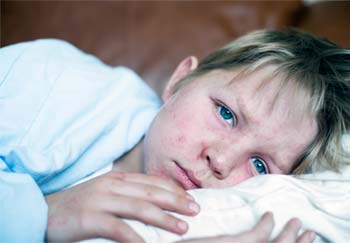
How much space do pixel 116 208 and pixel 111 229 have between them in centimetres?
3

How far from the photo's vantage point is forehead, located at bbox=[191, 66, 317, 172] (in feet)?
2.53

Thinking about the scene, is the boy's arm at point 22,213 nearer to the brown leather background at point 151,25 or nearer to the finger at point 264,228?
the finger at point 264,228

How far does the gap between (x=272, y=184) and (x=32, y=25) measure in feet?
3.45

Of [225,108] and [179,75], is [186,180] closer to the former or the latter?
[225,108]

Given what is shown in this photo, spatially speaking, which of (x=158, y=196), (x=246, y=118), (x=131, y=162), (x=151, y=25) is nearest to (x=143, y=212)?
(x=158, y=196)

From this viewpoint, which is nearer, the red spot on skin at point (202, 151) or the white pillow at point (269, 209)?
the white pillow at point (269, 209)

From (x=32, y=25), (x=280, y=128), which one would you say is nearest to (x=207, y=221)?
(x=280, y=128)

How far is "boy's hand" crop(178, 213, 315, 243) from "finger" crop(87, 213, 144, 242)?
76 mm

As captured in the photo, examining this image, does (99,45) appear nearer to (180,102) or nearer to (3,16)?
(3,16)

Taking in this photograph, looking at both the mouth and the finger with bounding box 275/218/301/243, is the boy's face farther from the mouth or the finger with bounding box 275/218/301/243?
the finger with bounding box 275/218/301/243

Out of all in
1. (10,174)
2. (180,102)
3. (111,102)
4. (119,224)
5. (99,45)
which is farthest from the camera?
(99,45)

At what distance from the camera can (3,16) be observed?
1.42 metres

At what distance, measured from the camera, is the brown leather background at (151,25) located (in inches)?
53.1

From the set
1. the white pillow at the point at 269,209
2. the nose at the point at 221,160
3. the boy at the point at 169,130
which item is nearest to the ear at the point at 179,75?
the boy at the point at 169,130
